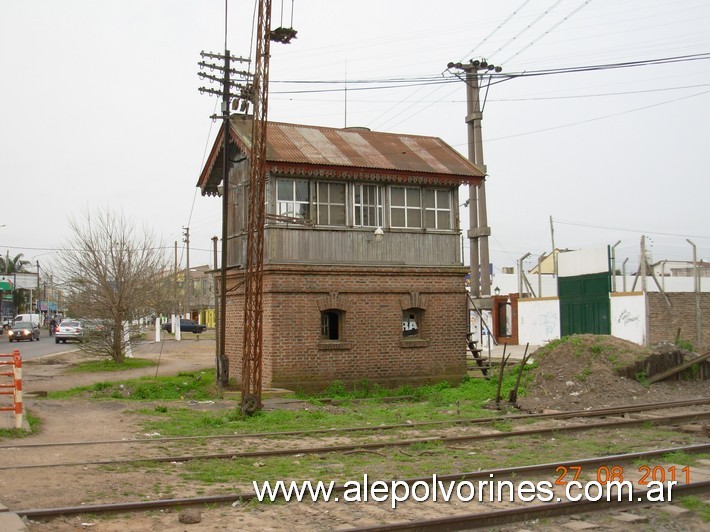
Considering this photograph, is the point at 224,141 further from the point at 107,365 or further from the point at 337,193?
the point at 107,365

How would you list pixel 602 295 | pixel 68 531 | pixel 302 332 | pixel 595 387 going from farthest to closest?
1. pixel 602 295
2. pixel 302 332
3. pixel 595 387
4. pixel 68 531

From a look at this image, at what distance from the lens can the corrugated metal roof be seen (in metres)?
19.7

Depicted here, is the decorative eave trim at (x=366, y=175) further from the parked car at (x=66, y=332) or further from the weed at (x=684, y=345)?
the parked car at (x=66, y=332)

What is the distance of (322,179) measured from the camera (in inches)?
781

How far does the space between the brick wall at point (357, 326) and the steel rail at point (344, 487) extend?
10.2 m

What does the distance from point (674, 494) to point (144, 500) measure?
6.12 metres

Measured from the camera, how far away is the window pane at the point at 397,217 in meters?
20.8

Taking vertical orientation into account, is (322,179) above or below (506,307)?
above

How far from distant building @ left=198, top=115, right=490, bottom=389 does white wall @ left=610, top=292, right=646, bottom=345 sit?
11202mm

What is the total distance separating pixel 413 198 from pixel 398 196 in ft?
1.67

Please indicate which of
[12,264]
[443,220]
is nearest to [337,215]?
[443,220]

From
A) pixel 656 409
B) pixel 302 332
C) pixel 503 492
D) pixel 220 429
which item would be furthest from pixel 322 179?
pixel 503 492

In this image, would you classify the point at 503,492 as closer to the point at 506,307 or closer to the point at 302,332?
Answer: the point at 302,332

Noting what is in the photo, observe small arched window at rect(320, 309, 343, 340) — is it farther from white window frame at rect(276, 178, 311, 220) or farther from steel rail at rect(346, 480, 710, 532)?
steel rail at rect(346, 480, 710, 532)
